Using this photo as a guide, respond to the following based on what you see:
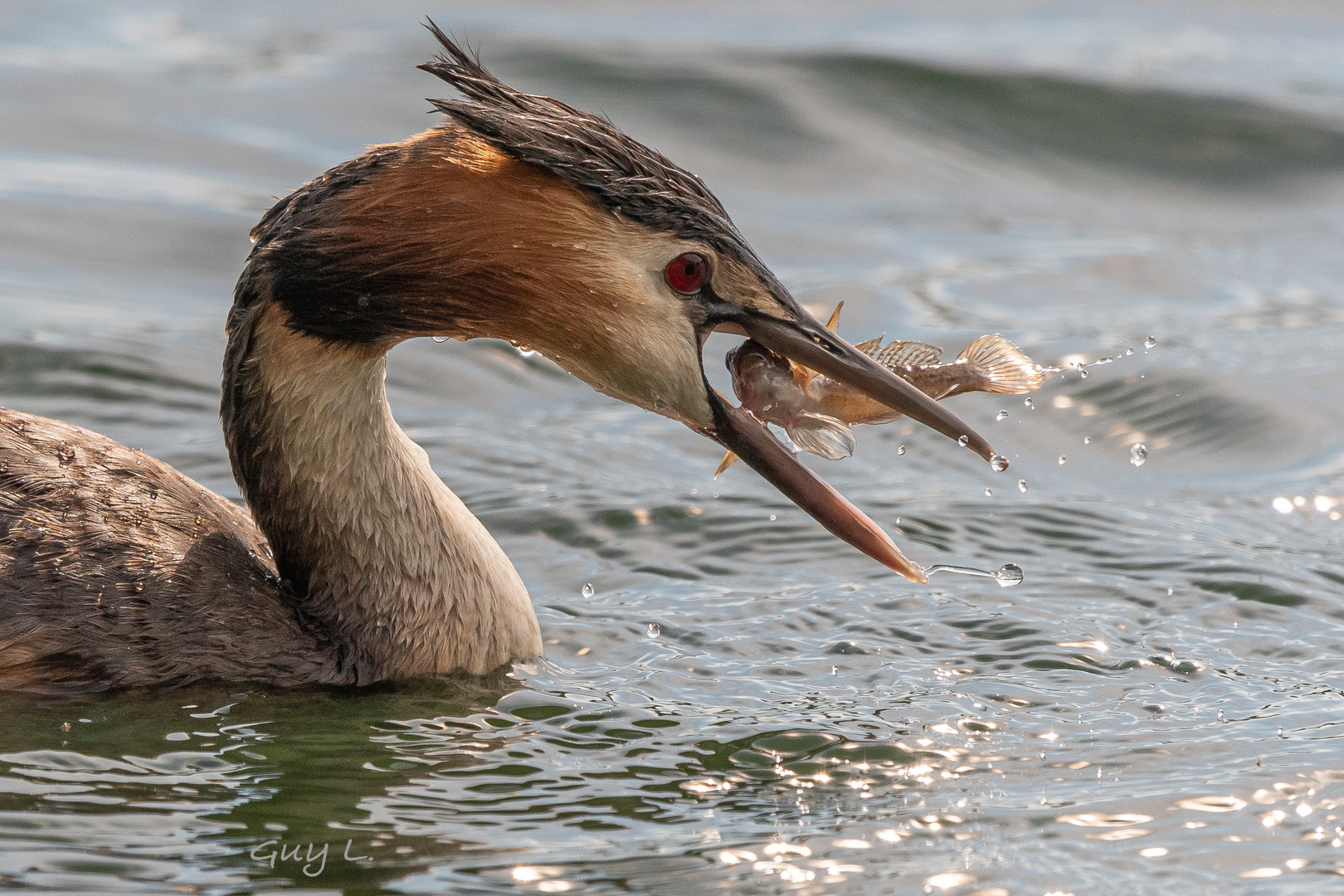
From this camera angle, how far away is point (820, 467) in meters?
7.32

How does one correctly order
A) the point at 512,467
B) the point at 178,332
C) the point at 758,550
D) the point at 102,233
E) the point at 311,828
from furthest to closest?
the point at 102,233 < the point at 178,332 < the point at 512,467 < the point at 758,550 < the point at 311,828

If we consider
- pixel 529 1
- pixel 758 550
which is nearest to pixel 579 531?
pixel 758 550

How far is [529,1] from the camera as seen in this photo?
13070 mm

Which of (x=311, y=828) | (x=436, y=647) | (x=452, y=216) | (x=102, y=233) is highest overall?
(x=102, y=233)

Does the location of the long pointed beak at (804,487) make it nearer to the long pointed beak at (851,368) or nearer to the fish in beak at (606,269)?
the fish in beak at (606,269)

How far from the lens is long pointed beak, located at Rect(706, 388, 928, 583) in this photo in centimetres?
458

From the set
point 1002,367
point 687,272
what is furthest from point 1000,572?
point 687,272

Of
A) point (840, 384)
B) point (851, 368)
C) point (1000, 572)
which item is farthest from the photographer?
point (1000, 572)

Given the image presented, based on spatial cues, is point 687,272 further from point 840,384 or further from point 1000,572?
point 1000,572

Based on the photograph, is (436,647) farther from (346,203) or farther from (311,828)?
(346,203)

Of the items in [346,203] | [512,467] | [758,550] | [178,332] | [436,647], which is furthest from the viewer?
[178,332]

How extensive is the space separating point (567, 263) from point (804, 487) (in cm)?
80

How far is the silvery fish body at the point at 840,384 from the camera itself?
15.2 feet

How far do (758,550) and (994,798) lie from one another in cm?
200
